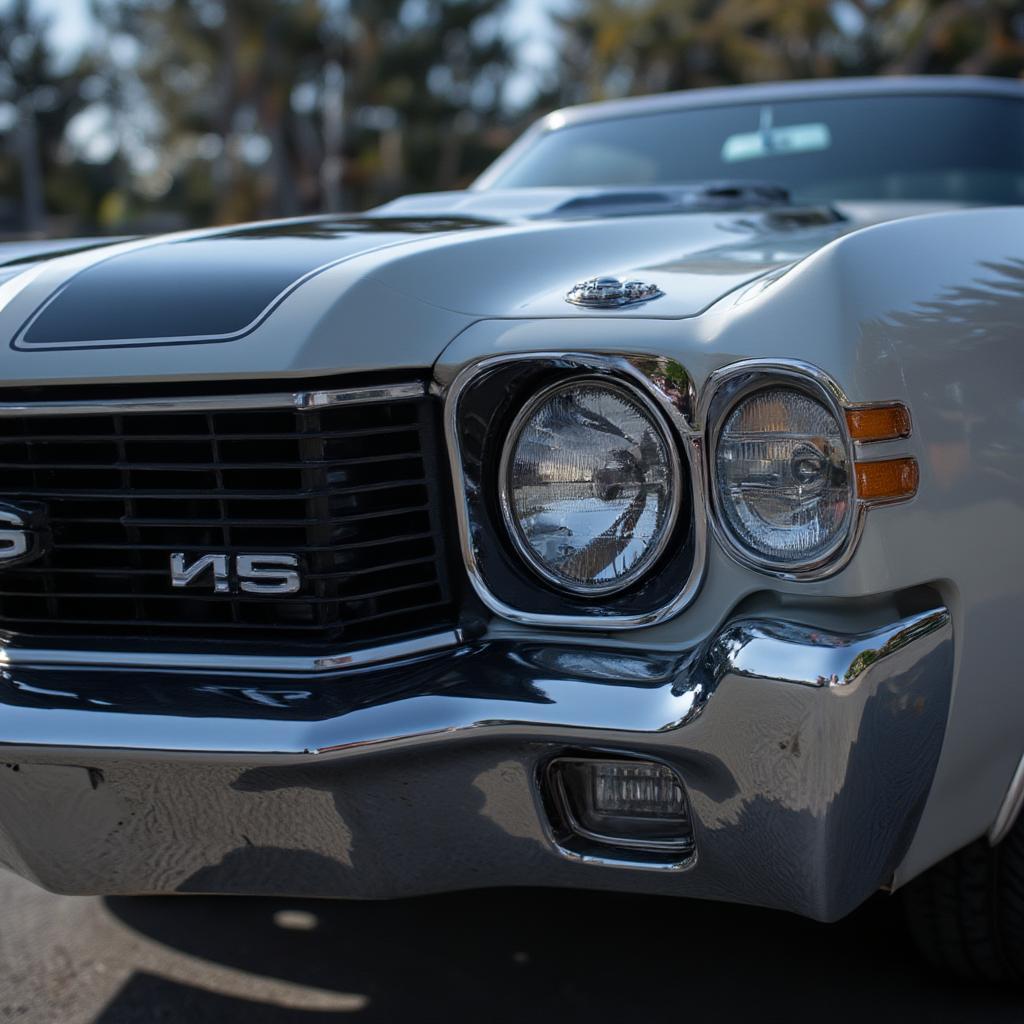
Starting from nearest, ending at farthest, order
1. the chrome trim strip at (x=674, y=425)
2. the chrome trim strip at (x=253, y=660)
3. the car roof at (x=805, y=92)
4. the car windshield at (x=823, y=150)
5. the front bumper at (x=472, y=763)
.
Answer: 1. the front bumper at (x=472, y=763)
2. the chrome trim strip at (x=674, y=425)
3. the chrome trim strip at (x=253, y=660)
4. the car windshield at (x=823, y=150)
5. the car roof at (x=805, y=92)

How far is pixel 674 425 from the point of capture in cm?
155

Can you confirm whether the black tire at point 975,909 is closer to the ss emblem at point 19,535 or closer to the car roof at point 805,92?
the ss emblem at point 19,535

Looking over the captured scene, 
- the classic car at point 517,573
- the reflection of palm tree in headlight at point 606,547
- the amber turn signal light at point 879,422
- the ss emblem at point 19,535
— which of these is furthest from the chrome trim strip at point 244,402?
the amber turn signal light at point 879,422

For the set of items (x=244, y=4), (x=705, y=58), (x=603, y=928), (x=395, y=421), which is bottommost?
(x=603, y=928)

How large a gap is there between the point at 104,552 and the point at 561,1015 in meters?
1.00

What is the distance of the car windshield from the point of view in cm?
309

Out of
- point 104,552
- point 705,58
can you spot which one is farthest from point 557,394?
point 705,58

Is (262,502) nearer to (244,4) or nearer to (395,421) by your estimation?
(395,421)

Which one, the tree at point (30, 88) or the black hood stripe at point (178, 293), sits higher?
the tree at point (30, 88)

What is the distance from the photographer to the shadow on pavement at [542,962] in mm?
2037

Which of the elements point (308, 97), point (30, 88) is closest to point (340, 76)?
point (308, 97)

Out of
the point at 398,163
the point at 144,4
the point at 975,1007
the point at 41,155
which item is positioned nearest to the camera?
the point at 975,1007

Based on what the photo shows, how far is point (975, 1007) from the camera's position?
201cm

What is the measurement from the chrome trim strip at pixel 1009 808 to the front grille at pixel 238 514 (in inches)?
30.9
